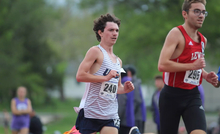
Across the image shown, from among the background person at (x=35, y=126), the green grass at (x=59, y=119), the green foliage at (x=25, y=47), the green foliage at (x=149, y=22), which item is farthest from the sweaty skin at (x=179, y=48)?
the green foliage at (x=25, y=47)

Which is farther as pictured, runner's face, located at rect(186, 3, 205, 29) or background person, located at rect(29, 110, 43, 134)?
background person, located at rect(29, 110, 43, 134)

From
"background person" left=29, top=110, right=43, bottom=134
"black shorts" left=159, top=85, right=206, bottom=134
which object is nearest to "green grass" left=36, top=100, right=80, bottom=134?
"background person" left=29, top=110, right=43, bottom=134

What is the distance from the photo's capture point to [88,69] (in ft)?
15.9

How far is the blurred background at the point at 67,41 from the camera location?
899 inches

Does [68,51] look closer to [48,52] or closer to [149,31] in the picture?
[48,52]

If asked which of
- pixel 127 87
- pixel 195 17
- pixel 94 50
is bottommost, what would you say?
pixel 127 87

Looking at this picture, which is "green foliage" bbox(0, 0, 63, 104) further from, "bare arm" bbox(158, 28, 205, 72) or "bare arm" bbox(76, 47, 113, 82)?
"bare arm" bbox(158, 28, 205, 72)

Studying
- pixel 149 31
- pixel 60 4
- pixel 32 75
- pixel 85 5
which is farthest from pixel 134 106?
pixel 60 4

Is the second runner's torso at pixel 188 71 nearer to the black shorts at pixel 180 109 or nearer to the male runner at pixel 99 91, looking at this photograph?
the black shorts at pixel 180 109

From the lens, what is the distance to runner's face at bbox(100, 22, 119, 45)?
5.08 metres

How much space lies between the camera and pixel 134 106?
325 inches

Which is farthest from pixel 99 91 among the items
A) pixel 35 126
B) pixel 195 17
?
pixel 35 126

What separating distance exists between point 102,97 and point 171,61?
3.24ft

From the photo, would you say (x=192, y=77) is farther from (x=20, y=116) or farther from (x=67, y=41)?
(x=67, y=41)
